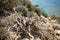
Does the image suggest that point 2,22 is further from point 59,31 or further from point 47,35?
point 59,31

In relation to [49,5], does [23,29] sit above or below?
above

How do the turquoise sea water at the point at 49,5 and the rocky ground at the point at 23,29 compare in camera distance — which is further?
the turquoise sea water at the point at 49,5

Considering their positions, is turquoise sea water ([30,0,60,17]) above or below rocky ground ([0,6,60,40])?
below

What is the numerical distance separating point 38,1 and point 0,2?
196 inches

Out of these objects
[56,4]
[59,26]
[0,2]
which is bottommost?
[56,4]

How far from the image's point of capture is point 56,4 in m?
12.6

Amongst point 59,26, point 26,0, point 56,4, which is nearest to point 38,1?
point 56,4

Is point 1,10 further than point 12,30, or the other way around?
point 1,10

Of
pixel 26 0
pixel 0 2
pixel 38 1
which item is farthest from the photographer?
pixel 38 1

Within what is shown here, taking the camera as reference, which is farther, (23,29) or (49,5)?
(49,5)

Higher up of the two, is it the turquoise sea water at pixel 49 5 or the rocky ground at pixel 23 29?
the rocky ground at pixel 23 29

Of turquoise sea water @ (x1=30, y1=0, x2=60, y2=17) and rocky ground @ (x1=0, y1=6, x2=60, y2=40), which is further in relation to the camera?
turquoise sea water @ (x1=30, y1=0, x2=60, y2=17)

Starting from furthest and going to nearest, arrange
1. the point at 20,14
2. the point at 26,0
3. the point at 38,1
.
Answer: the point at 38,1 → the point at 26,0 → the point at 20,14

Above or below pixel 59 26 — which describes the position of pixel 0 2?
above
